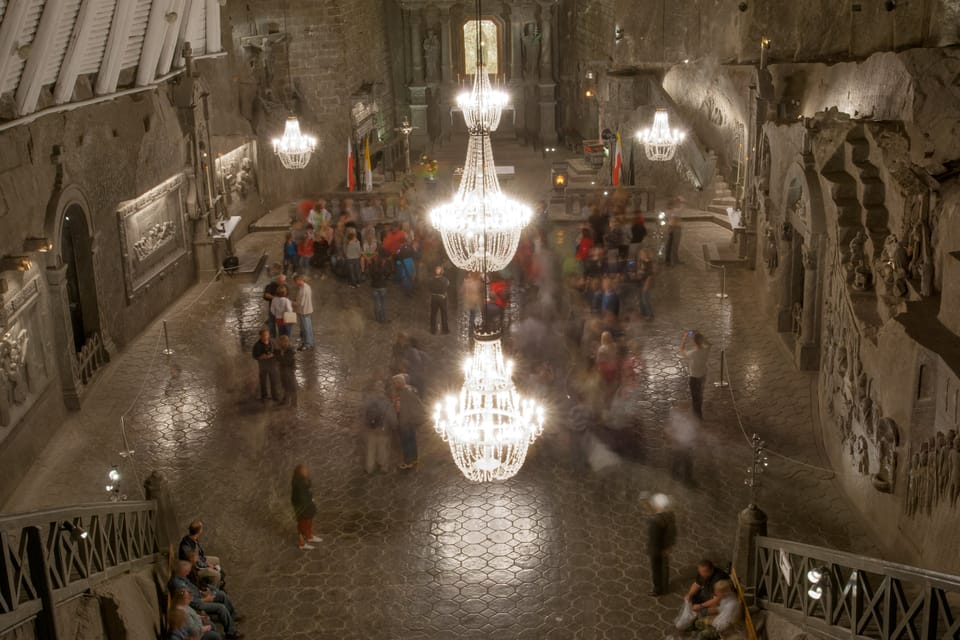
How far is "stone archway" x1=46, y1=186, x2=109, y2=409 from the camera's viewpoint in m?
13.2

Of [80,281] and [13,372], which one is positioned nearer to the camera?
[13,372]

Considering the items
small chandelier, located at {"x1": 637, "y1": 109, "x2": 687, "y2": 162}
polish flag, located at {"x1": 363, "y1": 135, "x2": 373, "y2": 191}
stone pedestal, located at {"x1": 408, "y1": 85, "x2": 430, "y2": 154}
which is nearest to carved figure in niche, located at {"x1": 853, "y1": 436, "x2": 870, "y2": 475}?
small chandelier, located at {"x1": 637, "y1": 109, "x2": 687, "y2": 162}

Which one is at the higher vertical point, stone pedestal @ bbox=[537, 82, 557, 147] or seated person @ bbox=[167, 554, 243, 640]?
stone pedestal @ bbox=[537, 82, 557, 147]

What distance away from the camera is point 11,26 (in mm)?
10336

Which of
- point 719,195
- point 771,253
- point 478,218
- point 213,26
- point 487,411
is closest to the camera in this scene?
point 487,411

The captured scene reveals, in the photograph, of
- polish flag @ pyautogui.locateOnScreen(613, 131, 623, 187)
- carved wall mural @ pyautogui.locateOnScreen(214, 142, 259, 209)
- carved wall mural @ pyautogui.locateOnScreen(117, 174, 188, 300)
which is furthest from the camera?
polish flag @ pyautogui.locateOnScreen(613, 131, 623, 187)

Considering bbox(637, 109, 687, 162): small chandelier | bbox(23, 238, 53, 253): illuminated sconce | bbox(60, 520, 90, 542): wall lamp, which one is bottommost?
bbox(60, 520, 90, 542): wall lamp

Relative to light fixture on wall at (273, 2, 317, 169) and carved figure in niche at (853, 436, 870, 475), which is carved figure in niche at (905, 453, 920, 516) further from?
light fixture on wall at (273, 2, 317, 169)

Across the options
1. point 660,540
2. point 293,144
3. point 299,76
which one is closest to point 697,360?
point 660,540

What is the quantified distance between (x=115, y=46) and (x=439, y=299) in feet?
17.8

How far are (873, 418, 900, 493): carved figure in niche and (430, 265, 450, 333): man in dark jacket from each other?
6.98 metres

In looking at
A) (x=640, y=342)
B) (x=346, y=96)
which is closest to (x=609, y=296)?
(x=640, y=342)

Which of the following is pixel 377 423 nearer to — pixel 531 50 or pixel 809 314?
pixel 809 314

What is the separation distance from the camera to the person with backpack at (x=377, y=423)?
11.7 meters
